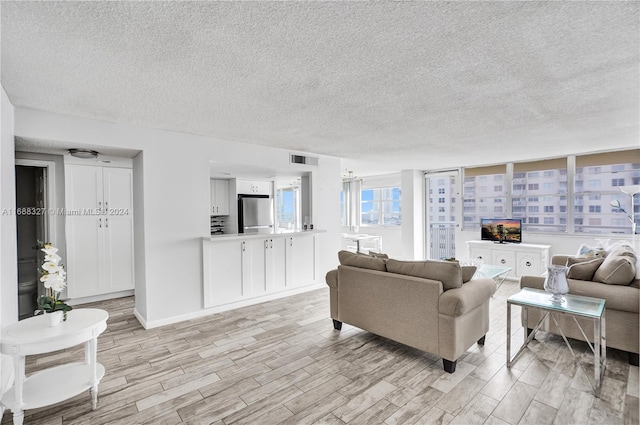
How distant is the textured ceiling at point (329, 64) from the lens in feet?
5.02

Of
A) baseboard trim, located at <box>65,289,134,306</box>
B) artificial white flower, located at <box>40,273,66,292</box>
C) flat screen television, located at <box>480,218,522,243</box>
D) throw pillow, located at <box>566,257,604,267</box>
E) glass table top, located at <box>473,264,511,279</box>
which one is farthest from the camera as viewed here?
flat screen television, located at <box>480,218,522,243</box>

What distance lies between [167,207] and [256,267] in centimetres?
147

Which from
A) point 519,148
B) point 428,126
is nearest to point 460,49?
point 428,126

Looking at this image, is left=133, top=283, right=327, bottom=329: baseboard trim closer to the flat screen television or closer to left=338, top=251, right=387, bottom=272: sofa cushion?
left=338, top=251, right=387, bottom=272: sofa cushion

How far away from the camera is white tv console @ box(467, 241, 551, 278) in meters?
5.47

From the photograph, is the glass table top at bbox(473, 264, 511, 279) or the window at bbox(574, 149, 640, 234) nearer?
the glass table top at bbox(473, 264, 511, 279)

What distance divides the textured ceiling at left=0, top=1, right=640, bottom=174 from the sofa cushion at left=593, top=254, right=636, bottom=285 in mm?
1452

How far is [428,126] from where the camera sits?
3.62m

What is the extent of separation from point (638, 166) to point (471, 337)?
4833mm

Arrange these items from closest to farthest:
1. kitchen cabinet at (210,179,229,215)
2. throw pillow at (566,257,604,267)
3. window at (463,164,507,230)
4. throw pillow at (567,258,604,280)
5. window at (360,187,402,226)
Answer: throw pillow at (567,258,604,280), throw pillow at (566,257,604,267), kitchen cabinet at (210,179,229,215), window at (463,164,507,230), window at (360,187,402,226)

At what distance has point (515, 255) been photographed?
5.75m

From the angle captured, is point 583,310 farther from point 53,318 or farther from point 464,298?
point 53,318

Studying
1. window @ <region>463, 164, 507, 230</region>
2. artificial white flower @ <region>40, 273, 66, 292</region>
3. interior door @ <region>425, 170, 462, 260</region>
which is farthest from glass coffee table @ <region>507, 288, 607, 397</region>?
interior door @ <region>425, 170, 462, 260</region>

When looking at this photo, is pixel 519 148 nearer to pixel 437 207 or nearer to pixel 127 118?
pixel 437 207
